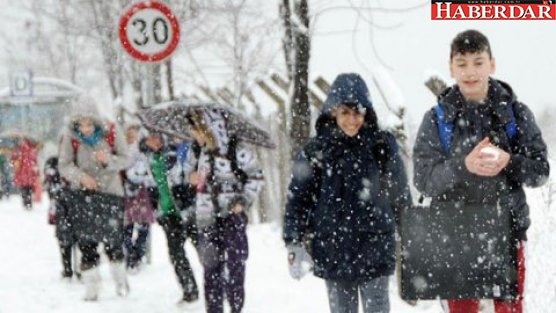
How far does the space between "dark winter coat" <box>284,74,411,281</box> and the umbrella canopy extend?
6.49ft

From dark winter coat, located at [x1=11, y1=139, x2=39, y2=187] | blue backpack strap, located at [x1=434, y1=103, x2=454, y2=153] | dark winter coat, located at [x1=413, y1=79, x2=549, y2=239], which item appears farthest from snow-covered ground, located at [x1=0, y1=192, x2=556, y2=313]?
dark winter coat, located at [x1=11, y1=139, x2=39, y2=187]

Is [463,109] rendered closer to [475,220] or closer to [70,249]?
[475,220]

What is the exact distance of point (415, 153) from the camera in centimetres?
430

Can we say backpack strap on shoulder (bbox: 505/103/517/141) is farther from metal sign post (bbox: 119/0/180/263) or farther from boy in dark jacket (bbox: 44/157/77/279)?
boy in dark jacket (bbox: 44/157/77/279)

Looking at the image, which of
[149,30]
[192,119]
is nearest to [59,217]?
[149,30]

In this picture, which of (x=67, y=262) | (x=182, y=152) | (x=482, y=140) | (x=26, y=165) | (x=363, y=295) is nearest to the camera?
(x=482, y=140)

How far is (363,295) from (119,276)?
444cm

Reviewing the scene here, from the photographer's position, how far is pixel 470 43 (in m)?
4.09

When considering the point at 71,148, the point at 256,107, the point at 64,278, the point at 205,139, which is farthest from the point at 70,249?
the point at 256,107

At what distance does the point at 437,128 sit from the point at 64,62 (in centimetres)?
4067

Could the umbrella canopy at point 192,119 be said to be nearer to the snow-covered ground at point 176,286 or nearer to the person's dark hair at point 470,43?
the snow-covered ground at point 176,286

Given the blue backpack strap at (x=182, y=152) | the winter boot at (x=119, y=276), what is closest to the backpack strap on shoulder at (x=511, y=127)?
the blue backpack strap at (x=182, y=152)

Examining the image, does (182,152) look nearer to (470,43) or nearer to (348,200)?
(348,200)

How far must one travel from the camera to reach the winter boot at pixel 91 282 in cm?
835
